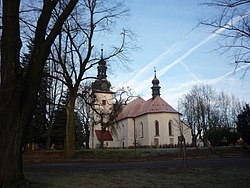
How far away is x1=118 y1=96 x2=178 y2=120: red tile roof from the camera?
63.6m

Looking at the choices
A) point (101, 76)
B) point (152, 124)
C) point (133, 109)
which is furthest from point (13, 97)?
point (133, 109)

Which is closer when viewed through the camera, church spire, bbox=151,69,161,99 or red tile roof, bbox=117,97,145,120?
church spire, bbox=151,69,161,99

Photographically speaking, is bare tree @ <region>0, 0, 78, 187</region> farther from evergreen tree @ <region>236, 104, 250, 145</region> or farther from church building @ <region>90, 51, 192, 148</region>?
church building @ <region>90, 51, 192, 148</region>

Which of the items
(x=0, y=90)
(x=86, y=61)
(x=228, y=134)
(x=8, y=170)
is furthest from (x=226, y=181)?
(x=228, y=134)

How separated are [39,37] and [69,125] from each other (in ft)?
53.5

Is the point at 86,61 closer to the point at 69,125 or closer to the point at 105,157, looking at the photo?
the point at 69,125

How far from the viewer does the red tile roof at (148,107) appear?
209 feet

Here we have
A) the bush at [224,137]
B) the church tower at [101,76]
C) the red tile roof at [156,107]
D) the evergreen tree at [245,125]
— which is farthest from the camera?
the red tile roof at [156,107]

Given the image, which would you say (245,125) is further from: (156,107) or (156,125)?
(156,107)

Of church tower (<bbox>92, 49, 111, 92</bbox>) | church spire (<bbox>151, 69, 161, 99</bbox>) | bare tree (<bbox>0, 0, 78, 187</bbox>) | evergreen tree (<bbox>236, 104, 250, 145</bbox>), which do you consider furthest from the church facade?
bare tree (<bbox>0, 0, 78, 187</bbox>)

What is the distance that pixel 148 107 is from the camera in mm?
65938

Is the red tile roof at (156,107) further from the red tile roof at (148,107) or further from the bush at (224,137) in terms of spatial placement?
the bush at (224,137)

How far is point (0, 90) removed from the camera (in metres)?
8.04

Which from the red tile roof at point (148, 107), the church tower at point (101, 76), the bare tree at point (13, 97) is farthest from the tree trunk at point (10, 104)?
the red tile roof at point (148, 107)
